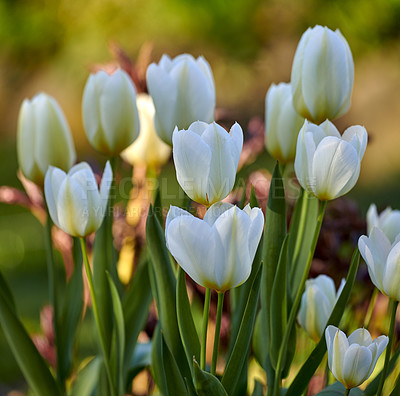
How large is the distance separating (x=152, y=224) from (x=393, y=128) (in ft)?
9.42

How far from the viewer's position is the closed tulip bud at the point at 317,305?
0.58 meters

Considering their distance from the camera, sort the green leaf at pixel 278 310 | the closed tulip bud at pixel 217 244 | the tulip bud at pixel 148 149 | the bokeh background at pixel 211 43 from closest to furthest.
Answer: the closed tulip bud at pixel 217 244 → the green leaf at pixel 278 310 → the tulip bud at pixel 148 149 → the bokeh background at pixel 211 43

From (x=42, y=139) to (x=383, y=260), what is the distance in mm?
363

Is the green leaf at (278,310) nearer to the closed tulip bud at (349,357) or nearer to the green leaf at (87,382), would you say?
the closed tulip bud at (349,357)

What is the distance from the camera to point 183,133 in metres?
0.47

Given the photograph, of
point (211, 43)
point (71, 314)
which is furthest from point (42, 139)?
point (211, 43)

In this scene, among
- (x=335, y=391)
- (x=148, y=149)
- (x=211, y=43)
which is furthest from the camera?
(x=211, y=43)

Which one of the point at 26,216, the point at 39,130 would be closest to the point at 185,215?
the point at 39,130

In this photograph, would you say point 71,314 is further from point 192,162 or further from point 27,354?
point 192,162

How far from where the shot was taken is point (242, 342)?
1.68ft

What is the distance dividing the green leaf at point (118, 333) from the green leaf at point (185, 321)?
0.09 m

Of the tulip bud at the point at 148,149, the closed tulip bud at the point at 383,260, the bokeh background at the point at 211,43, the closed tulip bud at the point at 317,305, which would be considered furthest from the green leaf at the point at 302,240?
the bokeh background at the point at 211,43

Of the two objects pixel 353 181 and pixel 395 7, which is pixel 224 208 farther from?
pixel 395 7

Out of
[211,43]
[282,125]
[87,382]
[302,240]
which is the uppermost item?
[211,43]
